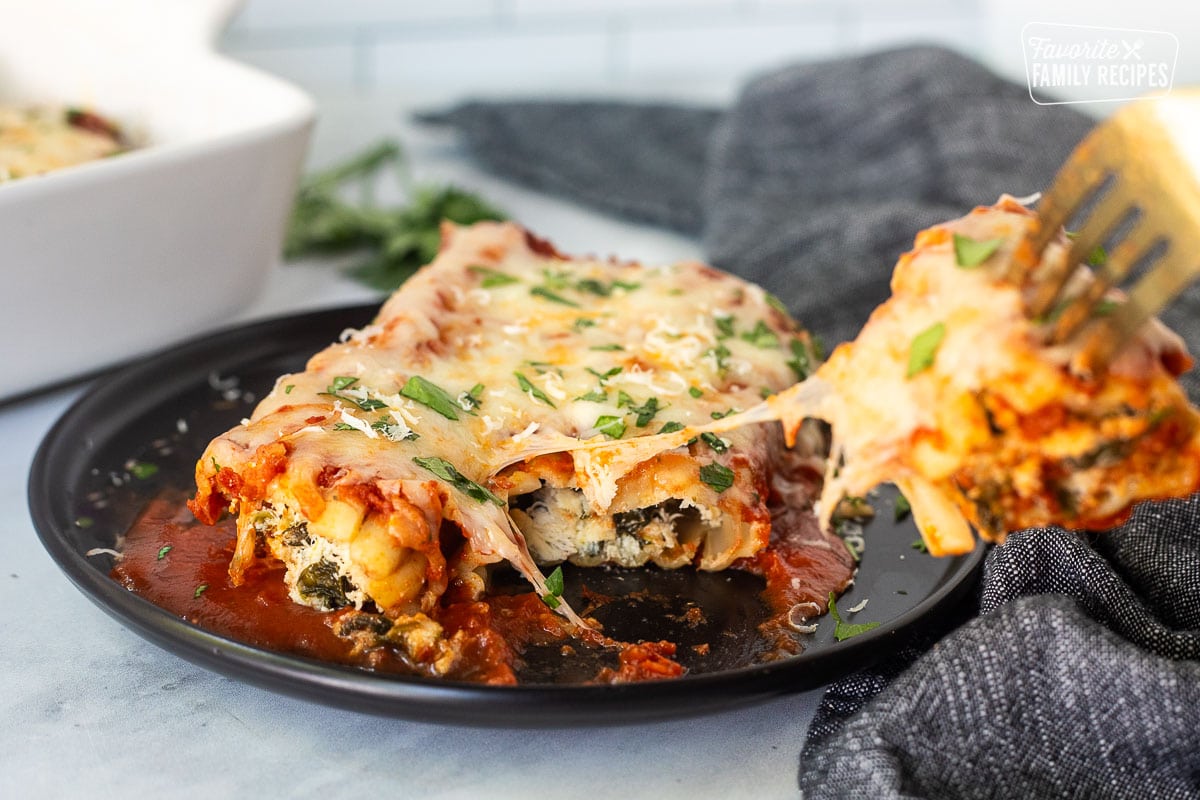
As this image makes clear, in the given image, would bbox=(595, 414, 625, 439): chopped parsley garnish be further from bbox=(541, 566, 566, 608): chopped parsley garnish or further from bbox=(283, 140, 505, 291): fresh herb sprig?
bbox=(283, 140, 505, 291): fresh herb sprig

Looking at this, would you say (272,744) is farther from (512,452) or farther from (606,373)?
(606,373)

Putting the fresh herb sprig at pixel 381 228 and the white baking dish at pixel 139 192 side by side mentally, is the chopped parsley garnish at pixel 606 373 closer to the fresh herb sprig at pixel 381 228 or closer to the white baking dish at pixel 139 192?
the white baking dish at pixel 139 192

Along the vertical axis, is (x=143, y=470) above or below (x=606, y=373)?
below

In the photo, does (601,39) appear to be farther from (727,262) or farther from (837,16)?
(727,262)

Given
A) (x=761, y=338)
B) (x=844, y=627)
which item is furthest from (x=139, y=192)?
(x=844, y=627)

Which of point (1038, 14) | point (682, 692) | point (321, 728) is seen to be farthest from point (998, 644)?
point (1038, 14)

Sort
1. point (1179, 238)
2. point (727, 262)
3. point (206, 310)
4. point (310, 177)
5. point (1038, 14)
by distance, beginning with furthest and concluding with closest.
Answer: point (310, 177)
point (1038, 14)
point (727, 262)
point (206, 310)
point (1179, 238)

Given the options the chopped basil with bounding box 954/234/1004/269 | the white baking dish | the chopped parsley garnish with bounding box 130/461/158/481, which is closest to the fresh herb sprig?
the white baking dish

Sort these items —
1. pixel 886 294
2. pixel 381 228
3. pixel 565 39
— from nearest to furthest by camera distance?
pixel 886 294
pixel 381 228
pixel 565 39
